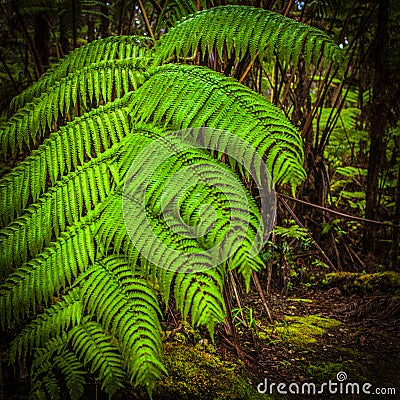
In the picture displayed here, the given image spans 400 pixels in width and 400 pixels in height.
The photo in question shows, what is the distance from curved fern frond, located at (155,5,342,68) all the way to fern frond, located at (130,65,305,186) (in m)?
0.10

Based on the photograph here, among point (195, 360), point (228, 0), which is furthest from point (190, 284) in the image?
point (228, 0)

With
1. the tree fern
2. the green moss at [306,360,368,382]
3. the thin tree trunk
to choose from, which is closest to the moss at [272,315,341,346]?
the green moss at [306,360,368,382]

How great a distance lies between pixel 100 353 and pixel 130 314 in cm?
32

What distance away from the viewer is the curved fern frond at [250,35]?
0.96 meters

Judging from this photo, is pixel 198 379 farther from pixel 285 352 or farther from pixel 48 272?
pixel 48 272

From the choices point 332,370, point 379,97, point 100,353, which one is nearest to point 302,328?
point 332,370

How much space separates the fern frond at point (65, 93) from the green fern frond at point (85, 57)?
0.28 ft

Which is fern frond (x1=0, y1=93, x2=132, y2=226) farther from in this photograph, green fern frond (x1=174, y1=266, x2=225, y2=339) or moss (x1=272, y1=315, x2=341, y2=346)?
moss (x1=272, y1=315, x2=341, y2=346)

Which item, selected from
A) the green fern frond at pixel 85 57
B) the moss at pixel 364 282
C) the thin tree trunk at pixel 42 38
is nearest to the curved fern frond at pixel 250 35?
the green fern frond at pixel 85 57

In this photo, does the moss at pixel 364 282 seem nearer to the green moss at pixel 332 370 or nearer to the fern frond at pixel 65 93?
the green moss at pixel 332 370

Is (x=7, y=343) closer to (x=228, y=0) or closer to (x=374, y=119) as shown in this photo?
(x=228, y=0)

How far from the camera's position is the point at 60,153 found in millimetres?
1052

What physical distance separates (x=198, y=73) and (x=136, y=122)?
0.21 meters

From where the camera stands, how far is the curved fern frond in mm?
964
